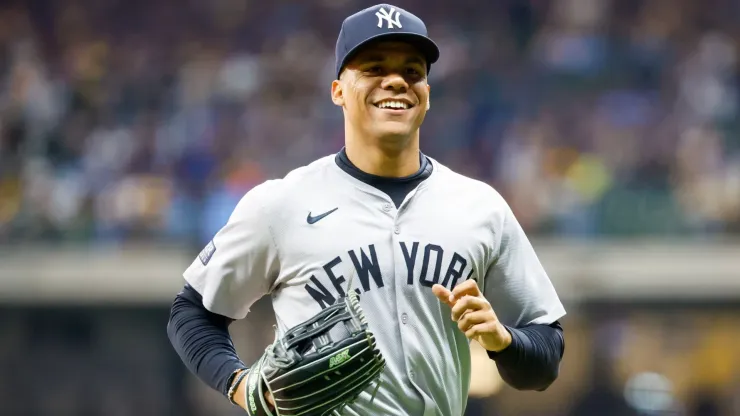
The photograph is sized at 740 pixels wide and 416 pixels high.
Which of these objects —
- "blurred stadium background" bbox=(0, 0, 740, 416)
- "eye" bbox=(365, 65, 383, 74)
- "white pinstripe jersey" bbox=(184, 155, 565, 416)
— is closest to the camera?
"white pinstripe jersey" bbox=(184, 155, 565, 416)

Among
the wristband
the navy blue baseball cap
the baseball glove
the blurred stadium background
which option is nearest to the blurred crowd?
the blurred stadium background

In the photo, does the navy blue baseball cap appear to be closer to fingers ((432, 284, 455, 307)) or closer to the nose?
the nose

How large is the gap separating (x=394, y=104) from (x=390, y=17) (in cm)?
23

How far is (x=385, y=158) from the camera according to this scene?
10.4 feet

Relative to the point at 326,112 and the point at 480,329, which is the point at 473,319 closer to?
→ the point at 480,329

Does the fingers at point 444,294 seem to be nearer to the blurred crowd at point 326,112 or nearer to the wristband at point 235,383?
the wristband at point 235,383

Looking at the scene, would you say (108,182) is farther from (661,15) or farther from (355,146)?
(355,146)

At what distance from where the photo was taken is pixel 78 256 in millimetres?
10930

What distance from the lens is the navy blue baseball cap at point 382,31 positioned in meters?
3.07

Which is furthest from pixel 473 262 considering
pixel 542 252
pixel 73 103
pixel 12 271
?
pixel 73 103

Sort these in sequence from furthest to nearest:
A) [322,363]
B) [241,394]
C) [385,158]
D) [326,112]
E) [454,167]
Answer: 1. [326,112]
2. [454,167]
3. [385,158]
4. [241,394]
5. [322,363]

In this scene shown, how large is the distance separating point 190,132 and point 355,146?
336 inches

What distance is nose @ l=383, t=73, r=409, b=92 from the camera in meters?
3.06

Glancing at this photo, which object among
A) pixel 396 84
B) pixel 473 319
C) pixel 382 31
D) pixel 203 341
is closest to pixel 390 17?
pixel 382 31
